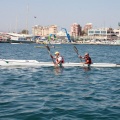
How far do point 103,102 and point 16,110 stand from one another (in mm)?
4175

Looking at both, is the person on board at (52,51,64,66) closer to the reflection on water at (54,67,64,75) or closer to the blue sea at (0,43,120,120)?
the reflection on water at (54,67,64,75)

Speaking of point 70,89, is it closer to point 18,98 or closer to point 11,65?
point 18,98

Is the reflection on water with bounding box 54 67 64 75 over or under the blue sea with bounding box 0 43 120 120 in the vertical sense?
over

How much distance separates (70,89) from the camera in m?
→ 17.2

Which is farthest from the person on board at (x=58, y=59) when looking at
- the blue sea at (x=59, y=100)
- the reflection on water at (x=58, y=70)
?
the blue sea at (x=59, y=100)

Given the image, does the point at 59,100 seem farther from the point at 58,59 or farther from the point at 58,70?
the point at 58,59

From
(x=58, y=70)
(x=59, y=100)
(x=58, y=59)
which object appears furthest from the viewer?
(x=58, y=59)

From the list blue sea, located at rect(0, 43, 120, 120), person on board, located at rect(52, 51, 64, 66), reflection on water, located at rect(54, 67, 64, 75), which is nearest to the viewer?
blue sea, located at rect(0, 43, 120, 120)

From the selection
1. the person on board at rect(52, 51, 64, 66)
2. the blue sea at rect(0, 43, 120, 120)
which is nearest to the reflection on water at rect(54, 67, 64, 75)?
the person on board at rect(52, 51, 64, 66)

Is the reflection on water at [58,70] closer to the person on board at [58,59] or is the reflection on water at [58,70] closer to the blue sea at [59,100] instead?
the person on board at [58,59]

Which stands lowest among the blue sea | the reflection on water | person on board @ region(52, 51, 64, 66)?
the blue sea

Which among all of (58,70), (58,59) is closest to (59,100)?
(58,70)

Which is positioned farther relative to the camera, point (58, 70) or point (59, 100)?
point (58, 70)

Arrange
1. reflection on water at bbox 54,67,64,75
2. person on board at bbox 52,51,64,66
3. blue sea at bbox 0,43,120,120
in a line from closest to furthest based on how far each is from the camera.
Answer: blue sea at bbox 0,43,120,120 → reflection on water at bbox 54,67,64,75 → person on board at bbox 52,51,64,66
